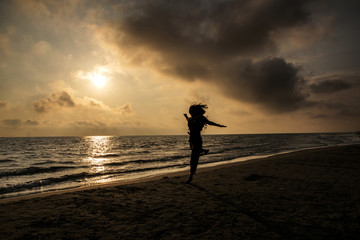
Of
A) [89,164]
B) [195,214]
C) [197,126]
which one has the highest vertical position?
[197,126]

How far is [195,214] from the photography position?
15.2 feet

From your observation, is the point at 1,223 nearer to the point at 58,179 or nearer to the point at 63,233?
the point at 63,233

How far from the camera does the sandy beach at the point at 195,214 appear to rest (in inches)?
144

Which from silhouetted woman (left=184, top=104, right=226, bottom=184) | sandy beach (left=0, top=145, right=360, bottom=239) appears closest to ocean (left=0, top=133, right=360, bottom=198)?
sandy beach (left=0, top=145, right=360, bottom=239)

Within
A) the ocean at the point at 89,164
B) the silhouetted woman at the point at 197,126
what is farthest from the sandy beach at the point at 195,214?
the ocean at the point at 89,164

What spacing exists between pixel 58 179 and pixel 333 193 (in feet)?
47.9

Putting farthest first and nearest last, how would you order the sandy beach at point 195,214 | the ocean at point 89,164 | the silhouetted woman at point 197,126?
the ocean at point 89,164 < the silhouetted woman at point 197,126 < the sandy beach at point 195,214

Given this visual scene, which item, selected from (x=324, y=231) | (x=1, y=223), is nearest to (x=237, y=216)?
(x=324, y=231)

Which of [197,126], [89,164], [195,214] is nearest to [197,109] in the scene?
[197,126]

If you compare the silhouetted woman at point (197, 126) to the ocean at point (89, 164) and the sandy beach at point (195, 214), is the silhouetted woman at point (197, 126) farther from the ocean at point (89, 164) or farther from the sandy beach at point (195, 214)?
the ocean at point (89, 164)

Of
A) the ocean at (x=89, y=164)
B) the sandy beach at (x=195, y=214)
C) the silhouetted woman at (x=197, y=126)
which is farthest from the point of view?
the ocean at (x=89, y=164)

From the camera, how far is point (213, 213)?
15.3 ft

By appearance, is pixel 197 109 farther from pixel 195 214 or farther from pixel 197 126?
pixel 195 214

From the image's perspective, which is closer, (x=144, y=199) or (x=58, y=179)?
(x=144, y=199)
